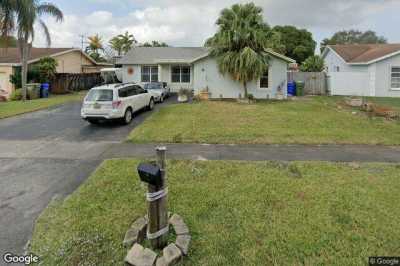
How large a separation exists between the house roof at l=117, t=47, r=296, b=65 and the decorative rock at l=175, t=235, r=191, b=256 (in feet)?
68.1

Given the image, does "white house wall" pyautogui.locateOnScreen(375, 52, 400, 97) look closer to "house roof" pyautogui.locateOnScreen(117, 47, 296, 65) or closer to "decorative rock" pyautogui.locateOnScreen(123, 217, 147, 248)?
"house roof" pyautogui.locateOnScreen(117, 47, 296, 65)

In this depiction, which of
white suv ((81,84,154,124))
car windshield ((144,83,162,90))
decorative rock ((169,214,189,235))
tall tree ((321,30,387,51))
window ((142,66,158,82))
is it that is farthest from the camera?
tall tree ((321,30,387,51))

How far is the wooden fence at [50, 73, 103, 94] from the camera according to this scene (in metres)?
24.6

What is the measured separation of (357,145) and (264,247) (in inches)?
238

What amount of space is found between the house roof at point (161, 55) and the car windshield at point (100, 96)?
1247cm

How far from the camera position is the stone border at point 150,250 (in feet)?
10.3

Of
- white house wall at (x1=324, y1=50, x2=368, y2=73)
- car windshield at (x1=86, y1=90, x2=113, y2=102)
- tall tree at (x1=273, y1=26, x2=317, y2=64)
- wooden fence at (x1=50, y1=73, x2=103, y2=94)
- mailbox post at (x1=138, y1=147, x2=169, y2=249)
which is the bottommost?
mailbox post at (x1=138, y1=147, x2=169, y2=249)

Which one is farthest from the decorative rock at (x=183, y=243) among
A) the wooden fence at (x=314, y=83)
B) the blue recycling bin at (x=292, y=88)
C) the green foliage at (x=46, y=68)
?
the green foliage at (x=46, y=68)

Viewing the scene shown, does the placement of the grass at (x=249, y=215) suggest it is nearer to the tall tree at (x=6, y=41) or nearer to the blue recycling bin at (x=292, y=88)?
the blue recycling bin at (x=292, y=88)

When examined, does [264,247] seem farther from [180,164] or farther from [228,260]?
[180,164]

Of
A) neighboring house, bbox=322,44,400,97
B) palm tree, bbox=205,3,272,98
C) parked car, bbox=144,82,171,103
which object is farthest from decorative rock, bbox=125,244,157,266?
neighboring house, bbox=322,44,400,97

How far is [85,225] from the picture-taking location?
3990mm

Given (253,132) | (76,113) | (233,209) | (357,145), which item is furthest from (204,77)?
(233,209)

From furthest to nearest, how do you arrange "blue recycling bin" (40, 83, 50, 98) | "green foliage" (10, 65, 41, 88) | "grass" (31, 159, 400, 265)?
1. "green foliage" (10, 65, 41, 88)
2. "blue recycling bin" (40, 83, 50, 98)
3. "grass" (31, 159, 400, 265)
